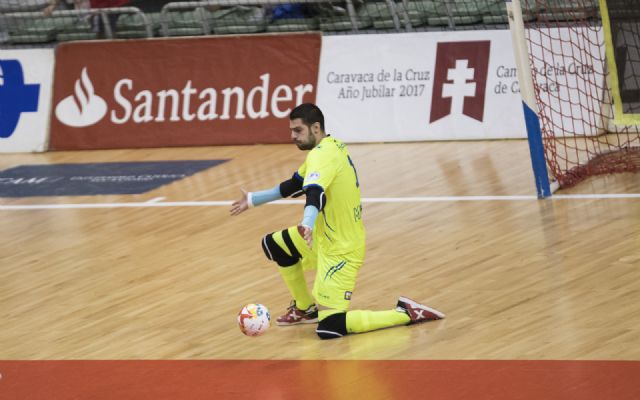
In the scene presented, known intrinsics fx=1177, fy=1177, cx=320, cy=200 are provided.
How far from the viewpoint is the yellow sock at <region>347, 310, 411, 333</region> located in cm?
820

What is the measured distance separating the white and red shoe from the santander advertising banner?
7854mm

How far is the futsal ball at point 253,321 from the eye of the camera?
7980 mm

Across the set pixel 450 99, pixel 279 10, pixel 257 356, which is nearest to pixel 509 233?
pixel 257 356

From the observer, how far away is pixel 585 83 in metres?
14.1

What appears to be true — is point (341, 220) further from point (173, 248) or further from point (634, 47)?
point (634, 47)

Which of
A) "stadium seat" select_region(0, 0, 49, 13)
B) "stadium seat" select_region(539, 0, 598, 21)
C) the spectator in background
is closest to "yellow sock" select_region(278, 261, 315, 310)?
"stadium seat" select_region(539, 0, 598, 21)

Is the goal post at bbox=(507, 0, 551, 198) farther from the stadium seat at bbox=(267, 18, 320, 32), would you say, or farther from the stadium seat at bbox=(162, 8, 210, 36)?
the stadium seat at bbox=(162, 8, 210, 36)

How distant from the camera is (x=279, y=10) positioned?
54.6 feet

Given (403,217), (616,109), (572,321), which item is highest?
(616,109)

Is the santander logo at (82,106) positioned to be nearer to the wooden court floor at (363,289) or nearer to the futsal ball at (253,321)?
the wooden court floor at (363,289)

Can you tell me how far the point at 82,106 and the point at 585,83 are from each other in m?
7.30

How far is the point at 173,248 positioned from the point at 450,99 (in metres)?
5.14

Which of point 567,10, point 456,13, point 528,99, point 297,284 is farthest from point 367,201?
point 456,13

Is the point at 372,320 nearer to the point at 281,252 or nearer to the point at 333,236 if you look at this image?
the point at 333,236
